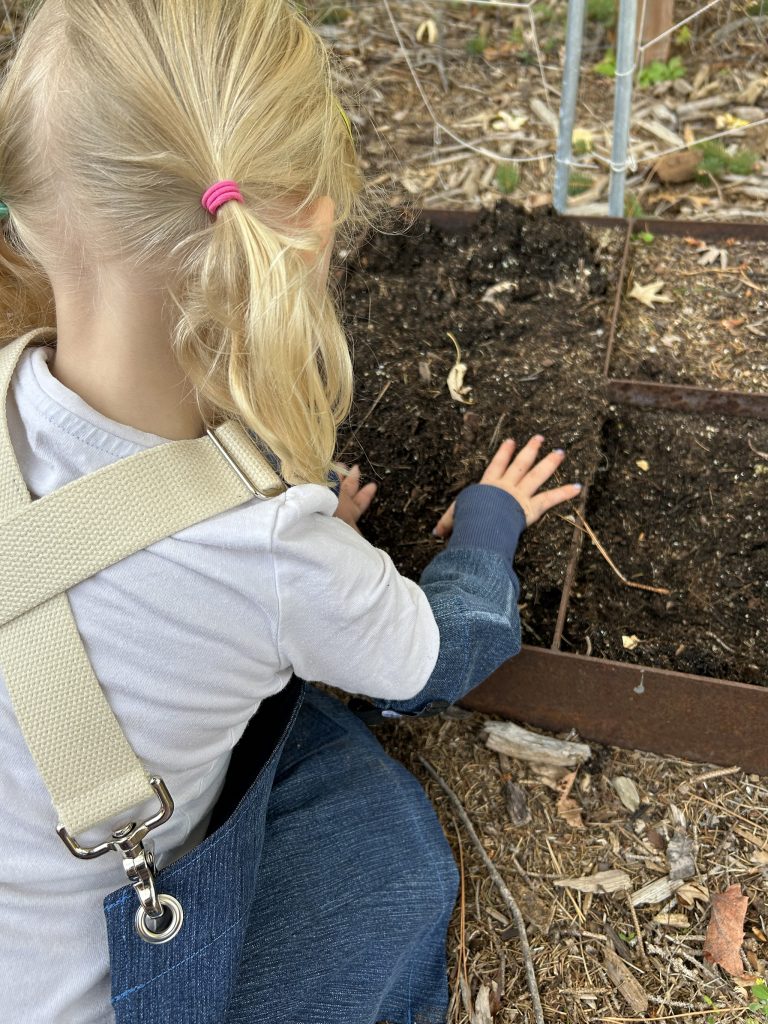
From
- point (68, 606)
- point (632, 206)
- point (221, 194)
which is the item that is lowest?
point (632, 206)

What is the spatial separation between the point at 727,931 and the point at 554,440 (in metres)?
1.08


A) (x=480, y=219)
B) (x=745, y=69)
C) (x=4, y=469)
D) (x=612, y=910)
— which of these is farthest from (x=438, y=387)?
(x=745, y=69)

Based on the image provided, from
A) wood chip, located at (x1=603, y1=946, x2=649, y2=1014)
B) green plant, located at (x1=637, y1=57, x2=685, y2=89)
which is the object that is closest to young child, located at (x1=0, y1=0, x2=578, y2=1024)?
wood chip, located at (x1=603, y1=946, x2=649, y2=1014)

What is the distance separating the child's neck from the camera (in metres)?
1.11

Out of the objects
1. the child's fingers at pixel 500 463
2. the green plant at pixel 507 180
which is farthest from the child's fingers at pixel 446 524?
the green plant at pixel 507 180

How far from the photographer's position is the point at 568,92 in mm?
2555

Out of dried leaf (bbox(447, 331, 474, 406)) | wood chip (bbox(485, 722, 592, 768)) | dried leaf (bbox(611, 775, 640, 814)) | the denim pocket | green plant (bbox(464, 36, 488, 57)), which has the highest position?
green plant (bbox(464, 36, 488, 57))

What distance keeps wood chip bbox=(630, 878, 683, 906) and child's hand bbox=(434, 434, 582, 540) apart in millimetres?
751

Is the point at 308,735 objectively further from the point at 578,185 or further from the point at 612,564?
the point at 578,185

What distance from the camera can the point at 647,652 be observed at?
186cm

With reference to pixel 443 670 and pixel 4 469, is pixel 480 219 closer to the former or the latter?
pixel 443 670

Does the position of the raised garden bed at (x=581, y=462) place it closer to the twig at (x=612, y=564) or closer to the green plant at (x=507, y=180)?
the twig at (x=612, y=564)

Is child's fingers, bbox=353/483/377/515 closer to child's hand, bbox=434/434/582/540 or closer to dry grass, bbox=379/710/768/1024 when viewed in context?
child's hand, bbox=434/434/582/540

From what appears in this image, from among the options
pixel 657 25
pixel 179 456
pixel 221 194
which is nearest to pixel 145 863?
pixel 179 456
